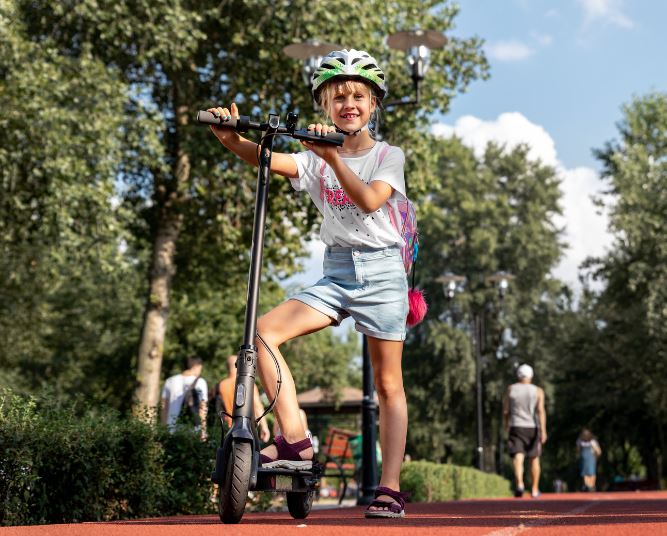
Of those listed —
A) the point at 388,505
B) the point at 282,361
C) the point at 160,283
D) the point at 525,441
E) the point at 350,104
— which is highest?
the point at 160,283

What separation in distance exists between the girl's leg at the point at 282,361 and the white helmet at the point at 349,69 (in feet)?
3.78

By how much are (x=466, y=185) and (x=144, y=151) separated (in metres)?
34.8

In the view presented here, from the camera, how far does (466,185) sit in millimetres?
54594

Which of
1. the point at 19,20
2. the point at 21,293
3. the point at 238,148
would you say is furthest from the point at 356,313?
the point at 21,293

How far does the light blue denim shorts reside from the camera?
509cm

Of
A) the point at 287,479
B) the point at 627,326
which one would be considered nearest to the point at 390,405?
the point at 287,479

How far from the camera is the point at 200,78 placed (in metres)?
25.1

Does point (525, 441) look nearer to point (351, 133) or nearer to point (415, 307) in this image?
point (415, 307)

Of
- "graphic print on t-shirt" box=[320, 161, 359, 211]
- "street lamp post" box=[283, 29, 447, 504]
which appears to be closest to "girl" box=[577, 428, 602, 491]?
"street lamp post" box=[283, 29, 447, 504]

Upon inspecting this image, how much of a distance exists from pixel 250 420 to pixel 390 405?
101 cm

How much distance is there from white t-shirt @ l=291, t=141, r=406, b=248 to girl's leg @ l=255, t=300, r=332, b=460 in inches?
18.4

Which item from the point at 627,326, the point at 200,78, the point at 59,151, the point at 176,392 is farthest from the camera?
the point at 627,326

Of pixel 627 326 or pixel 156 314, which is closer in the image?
pixel 156 314

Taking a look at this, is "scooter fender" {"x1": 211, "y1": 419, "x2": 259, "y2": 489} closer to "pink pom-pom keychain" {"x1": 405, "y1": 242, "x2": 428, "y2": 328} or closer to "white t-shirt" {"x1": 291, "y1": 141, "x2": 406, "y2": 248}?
"white t-shirt" {"x1": 291, "y1": 141, "x2": 406, "y2": 248}
